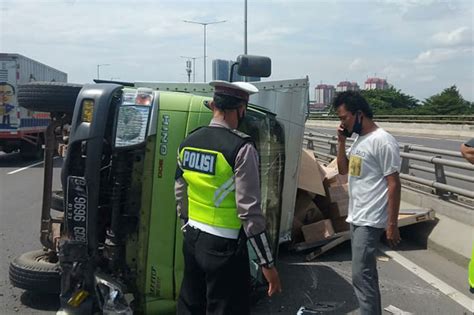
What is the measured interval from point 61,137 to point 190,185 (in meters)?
1.83

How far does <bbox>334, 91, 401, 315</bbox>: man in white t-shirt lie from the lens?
12.9 ft

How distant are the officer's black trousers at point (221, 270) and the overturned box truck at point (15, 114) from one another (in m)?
14.8

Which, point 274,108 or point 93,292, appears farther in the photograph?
point 274,108

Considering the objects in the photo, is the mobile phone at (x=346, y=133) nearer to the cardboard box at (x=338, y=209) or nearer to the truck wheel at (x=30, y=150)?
the cardboard box at (x=338, y=209)

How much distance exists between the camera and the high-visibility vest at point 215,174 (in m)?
2.91

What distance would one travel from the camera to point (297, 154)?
5855mm

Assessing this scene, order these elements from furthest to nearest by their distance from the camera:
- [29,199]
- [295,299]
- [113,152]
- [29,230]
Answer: [29,199] < [29,230] < [295,299] < [113,152]

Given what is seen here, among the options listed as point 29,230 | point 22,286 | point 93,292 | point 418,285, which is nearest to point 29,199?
point 29,230

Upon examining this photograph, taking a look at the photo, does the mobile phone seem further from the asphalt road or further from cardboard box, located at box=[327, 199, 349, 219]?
cardboard box, located at box=[327, 199, 349, 219]

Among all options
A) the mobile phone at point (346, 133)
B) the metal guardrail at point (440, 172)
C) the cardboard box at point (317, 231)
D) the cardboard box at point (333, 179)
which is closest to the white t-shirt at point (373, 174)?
the mobile phone at point (346, 133)

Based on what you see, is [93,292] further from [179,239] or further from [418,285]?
[418,285]

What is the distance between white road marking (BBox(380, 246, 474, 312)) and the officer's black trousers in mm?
2660

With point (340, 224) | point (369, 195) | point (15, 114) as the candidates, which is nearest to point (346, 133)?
point (369, 195)

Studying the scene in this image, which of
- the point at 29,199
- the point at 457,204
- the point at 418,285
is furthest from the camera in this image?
the point at 29,199
